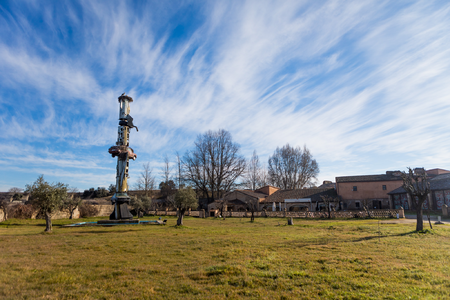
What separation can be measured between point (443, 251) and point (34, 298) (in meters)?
11.8

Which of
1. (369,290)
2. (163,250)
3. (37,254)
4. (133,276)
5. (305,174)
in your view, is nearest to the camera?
(369,290)

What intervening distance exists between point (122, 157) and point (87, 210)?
17027 mm

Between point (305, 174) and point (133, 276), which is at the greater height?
point (305, 174)

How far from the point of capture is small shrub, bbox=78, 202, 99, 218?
3621 cm

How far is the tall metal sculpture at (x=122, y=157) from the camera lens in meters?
24.5

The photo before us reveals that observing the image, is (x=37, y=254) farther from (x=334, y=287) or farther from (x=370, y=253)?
(x=370, y=253)

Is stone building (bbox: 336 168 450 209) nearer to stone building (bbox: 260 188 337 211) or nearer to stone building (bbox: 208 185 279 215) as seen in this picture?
stone building (bbox: 260 188 337 211)

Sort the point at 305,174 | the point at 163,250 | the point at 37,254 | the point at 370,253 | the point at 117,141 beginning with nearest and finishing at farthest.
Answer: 1. the point at 370,253
2. the point at 37,254
3. the point at 163,250
4. the point at 117,141
5. the point at 305,174

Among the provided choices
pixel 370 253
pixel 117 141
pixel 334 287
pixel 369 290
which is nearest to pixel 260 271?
pixel 334 287

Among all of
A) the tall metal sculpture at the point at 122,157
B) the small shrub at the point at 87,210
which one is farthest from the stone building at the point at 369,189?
the small shrub at the point at 87,210

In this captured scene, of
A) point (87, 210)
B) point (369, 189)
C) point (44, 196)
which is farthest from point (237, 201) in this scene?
point (44, 196)

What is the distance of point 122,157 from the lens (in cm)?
2516

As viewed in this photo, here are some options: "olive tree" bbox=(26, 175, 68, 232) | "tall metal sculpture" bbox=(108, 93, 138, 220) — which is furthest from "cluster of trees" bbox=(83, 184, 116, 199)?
"olive tree" bbox=(26, 175, 68, 232)

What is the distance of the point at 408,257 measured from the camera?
317 inches
